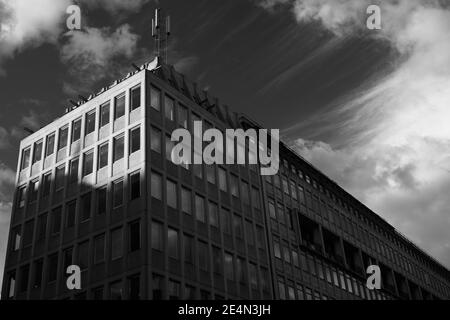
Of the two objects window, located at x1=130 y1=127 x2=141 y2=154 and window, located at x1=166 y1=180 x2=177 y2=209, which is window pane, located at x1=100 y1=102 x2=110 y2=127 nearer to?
window, located at x1=130 y1=127 x2=141 y2=154

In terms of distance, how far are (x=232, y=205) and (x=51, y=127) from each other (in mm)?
19383

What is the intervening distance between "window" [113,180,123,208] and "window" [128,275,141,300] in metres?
6.74

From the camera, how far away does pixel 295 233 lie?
6794 centimetres

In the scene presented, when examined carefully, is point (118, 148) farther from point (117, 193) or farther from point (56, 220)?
point (56, 220)

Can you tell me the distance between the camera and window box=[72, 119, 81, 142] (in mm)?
55941

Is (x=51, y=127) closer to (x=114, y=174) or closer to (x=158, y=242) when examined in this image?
(x=114, y=174)

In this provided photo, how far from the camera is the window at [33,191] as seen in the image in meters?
56.5

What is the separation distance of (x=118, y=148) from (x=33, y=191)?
38.2 ft

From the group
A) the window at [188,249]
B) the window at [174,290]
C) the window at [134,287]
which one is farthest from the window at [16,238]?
the window at [174,290]

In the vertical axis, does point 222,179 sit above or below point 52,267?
above

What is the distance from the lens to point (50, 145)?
58688 mm

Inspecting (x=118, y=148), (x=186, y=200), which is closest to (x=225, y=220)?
(x=186, y=200)

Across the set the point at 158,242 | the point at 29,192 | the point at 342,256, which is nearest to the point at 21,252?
the point at 29,192

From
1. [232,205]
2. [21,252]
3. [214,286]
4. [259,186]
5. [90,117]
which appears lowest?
[214,286]
